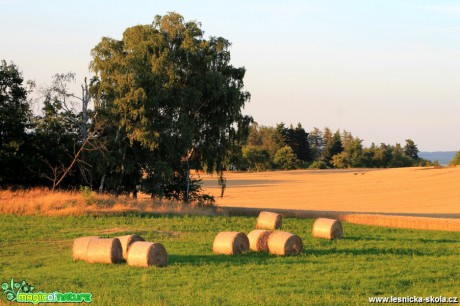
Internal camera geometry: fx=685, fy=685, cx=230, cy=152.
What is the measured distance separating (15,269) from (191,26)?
95.2 feet

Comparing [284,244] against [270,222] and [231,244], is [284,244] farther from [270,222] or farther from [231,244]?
[270,222]

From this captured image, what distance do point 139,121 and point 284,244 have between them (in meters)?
23.1

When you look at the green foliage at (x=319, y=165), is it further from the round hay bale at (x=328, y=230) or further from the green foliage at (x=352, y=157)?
the round hay bale at (x=328, y=230)

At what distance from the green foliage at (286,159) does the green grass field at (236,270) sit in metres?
91.0

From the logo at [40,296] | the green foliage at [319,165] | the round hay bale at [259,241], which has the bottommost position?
the logo at [40,296]

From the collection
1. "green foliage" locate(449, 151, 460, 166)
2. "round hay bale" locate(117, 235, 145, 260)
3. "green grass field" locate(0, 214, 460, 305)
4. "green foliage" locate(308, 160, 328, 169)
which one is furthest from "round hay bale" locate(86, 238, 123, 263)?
"green foliage" locate(308, 160, 328, 169)

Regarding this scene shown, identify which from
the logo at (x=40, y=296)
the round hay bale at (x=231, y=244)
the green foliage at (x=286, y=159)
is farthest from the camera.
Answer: the green foliage at (x=286, y=159)

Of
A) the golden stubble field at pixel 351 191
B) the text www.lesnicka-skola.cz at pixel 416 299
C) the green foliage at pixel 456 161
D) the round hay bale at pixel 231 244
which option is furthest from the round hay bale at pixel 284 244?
the green foliage at pixel 456 161

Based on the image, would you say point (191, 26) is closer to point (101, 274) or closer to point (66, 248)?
point (66, 248)

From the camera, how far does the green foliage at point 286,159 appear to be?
393 ft

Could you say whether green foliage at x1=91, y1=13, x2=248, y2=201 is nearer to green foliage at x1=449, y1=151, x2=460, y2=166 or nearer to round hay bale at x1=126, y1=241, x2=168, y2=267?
round hay bale at x1=126, y1=241, x2=168, y2=267

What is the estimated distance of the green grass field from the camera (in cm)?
1488

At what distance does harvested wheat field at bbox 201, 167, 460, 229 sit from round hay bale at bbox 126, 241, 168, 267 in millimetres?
21783

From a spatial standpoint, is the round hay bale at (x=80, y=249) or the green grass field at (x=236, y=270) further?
the round hay bale at (x=80, y=249)
